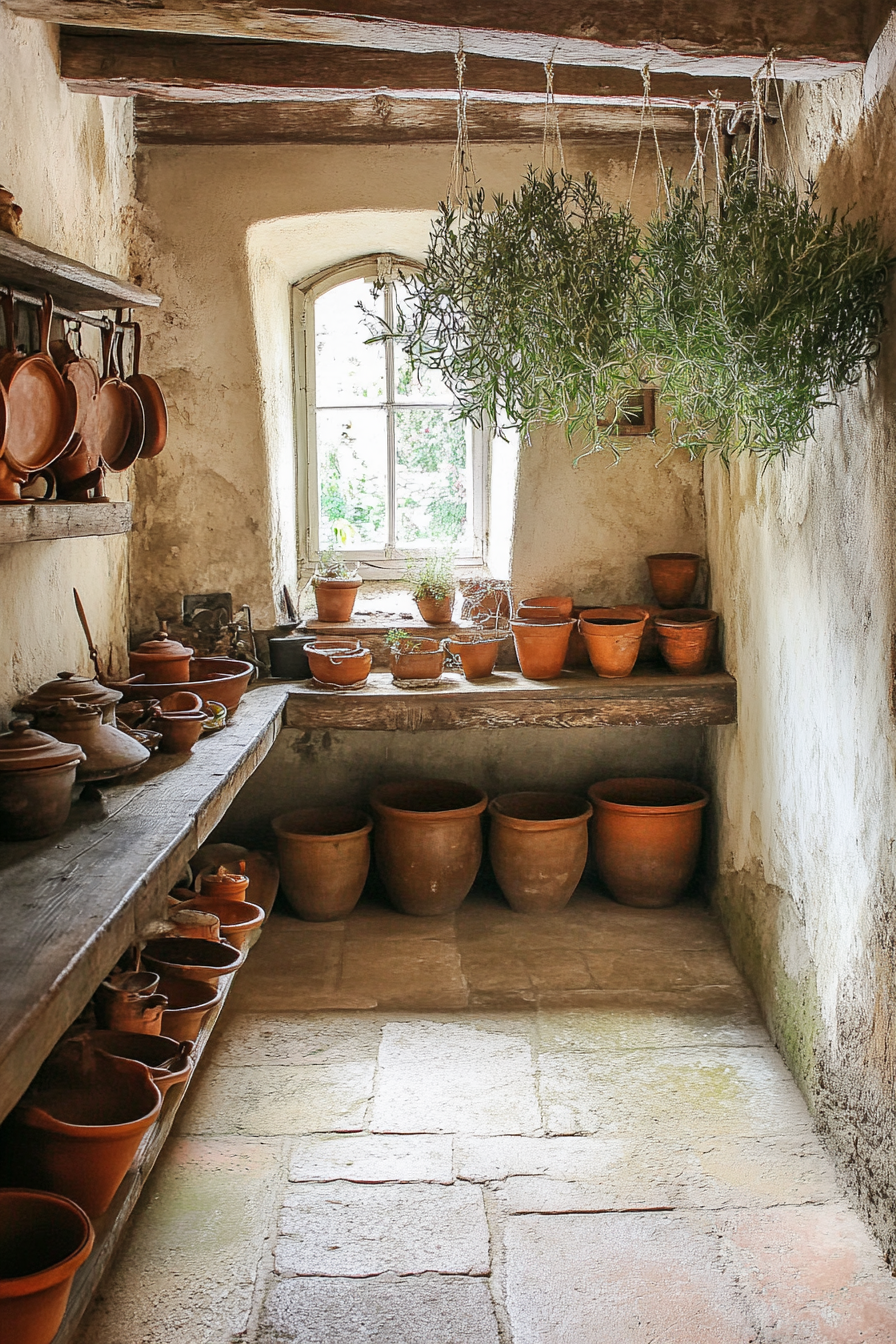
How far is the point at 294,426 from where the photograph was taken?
188 inches

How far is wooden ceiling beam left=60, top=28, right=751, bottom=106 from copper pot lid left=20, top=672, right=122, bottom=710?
1864 mm

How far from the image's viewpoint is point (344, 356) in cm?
481

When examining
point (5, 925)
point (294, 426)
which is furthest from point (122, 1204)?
point (294, 426)

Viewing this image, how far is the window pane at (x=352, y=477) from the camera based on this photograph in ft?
15.9

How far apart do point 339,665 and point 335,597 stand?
20.3 inches

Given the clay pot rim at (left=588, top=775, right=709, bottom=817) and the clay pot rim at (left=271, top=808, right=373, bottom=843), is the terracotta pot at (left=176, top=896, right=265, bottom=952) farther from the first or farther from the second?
the clay pot rim at (left=588, top=775, right=709, bottom=817)

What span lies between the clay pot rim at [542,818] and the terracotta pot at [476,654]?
22.0 inches

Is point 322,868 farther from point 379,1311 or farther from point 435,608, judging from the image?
point 379,1311

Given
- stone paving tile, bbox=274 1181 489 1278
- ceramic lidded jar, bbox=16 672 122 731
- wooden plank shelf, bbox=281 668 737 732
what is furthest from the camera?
wooden plank shelf, bbox=281 668 737 732

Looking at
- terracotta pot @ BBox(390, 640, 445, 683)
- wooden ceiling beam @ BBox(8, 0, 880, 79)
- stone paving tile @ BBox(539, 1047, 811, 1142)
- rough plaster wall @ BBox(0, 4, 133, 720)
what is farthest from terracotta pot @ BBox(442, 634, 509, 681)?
wooden ceiling beam @ BBox(8, 0, 880, 79)

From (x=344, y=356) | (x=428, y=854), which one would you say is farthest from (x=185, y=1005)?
(x=344, y=356)

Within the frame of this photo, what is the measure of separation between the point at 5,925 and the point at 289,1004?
192 centimetres

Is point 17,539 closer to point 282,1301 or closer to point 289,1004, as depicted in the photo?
point 282,1301

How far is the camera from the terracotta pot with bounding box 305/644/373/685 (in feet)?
13.1
